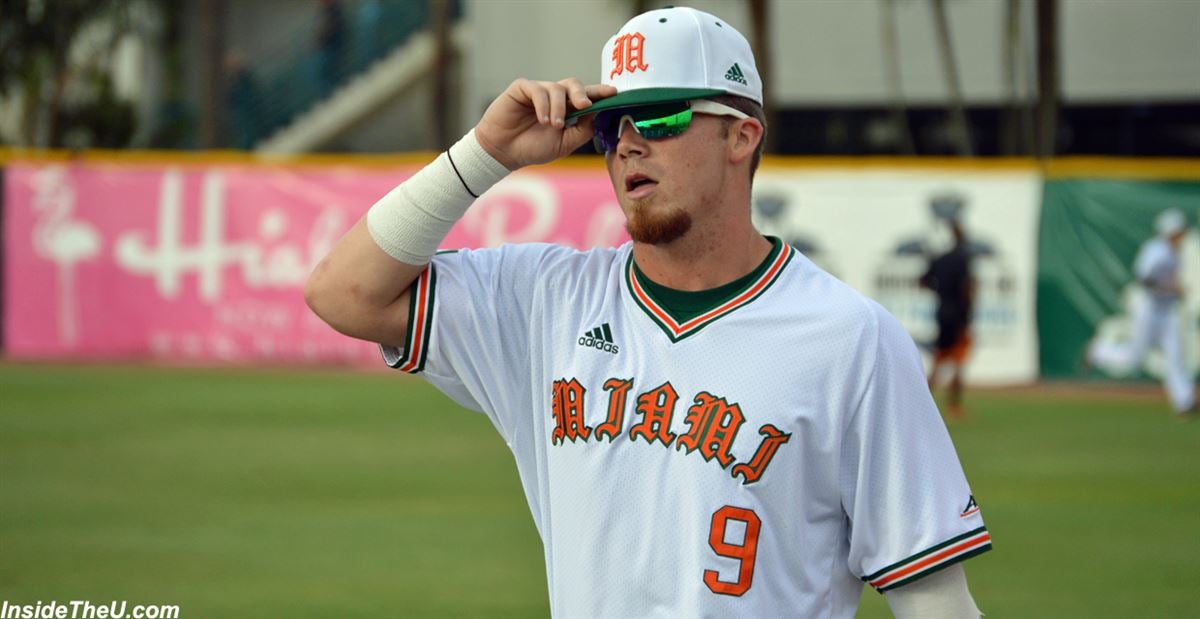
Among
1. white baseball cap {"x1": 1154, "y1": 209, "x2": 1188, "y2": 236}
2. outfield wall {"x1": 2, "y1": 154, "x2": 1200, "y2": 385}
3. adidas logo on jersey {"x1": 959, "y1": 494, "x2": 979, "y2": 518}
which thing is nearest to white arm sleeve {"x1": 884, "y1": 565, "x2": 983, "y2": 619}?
adidas logo on jersey {"x1": 959, "y1": 494, "x2": 979, "y2": 518}

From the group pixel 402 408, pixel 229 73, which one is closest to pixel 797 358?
pixel 402 408

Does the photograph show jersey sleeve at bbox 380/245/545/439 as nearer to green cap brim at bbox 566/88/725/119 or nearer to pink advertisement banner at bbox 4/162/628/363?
green cap brim at bbox 566/88/725/119

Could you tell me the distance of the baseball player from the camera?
3.37 meters

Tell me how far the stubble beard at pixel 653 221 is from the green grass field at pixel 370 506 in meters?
5.17

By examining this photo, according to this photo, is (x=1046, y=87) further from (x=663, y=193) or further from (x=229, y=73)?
→ (x=663, y=193)

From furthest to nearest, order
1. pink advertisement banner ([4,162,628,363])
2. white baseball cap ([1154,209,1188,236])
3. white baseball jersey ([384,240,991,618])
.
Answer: pink advertisement banner ([4,162,628,363])
white baseball cap ([1154,209,1188,236])
white baseball jersey ([384,240,991,618])

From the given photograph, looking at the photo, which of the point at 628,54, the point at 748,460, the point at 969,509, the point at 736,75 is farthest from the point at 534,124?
the point at 969,509

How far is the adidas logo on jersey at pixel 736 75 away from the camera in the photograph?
3506mm

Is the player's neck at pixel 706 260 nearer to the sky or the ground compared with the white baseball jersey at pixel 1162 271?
nearer to the sky

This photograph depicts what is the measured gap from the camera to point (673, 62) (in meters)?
3.46

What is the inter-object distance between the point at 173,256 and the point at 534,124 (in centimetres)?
1863

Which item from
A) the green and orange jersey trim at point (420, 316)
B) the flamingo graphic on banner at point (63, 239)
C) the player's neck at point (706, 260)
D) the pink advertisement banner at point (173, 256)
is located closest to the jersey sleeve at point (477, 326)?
the green and orange jersey trim at point (420, 316)

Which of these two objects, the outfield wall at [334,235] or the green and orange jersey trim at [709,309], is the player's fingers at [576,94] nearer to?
the green and orange jersey trim at [709,309]

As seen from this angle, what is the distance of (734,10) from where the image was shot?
103ft
